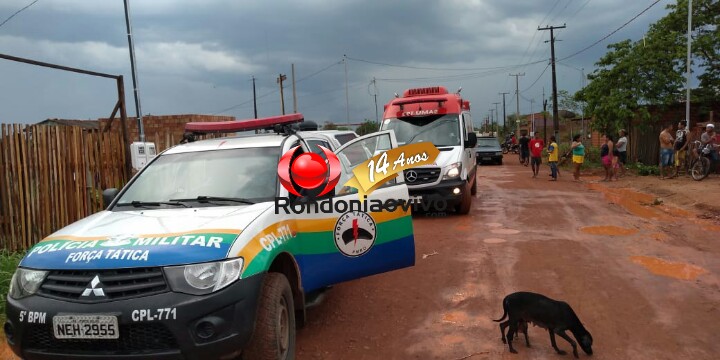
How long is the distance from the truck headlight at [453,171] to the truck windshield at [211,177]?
215 inches

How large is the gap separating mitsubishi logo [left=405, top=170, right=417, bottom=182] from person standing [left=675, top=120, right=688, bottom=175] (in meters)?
9.37

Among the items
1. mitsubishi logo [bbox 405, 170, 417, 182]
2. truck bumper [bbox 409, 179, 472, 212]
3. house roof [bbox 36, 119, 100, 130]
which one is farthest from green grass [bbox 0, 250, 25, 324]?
house roof [bbox 36, 119, 100, 130]

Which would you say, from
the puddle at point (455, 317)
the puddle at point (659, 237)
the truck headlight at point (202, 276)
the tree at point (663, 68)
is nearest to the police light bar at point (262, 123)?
the truck headlight at point (202, 276)

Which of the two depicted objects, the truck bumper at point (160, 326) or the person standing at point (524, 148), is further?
the person standing at point (524, 148)

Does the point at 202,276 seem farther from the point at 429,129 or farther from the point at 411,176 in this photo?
the point at 429,129

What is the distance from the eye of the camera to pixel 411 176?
364 inches

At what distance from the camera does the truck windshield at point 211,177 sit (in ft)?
13.0

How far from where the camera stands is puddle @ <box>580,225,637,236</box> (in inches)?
307

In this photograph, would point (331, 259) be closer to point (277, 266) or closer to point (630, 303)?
point (277, 266)

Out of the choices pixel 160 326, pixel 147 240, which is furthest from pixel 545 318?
pixel 147 240

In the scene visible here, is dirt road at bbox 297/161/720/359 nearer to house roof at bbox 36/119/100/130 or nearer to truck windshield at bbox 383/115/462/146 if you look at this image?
truck windshield at bbox 383/115/462/146

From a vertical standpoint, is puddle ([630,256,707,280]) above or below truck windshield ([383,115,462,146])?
below

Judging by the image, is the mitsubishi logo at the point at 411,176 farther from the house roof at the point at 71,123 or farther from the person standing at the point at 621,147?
the house roof at the point at 71,123

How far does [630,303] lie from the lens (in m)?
4.66
